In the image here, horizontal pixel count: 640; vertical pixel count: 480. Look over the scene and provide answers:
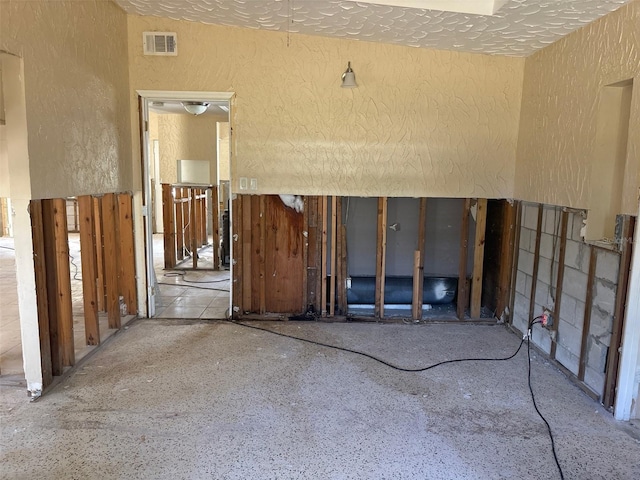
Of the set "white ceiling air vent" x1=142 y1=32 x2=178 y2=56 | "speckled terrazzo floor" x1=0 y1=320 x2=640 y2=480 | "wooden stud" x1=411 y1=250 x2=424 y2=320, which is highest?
"white ceiling air vent" x1=142 y1=32 x2=178 y2=56

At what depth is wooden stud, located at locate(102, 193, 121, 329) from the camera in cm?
362

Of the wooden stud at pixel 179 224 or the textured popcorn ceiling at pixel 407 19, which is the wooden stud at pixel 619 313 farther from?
the wooden stud at pixel 179 224

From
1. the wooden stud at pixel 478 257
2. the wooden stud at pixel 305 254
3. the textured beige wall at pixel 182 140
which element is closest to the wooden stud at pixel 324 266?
the wooden stud at pixel 305 254

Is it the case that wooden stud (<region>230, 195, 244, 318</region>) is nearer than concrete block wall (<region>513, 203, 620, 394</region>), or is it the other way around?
concrete block wall (<region>513, 203, 620, 394</region>)

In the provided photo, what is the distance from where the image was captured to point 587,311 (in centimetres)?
288

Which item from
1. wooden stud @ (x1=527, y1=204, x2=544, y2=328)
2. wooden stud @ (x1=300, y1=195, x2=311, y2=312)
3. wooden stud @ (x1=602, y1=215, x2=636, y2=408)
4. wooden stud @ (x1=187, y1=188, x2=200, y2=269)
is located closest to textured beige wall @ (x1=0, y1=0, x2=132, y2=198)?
wooden stud @ (x1=300, y1=195, x2=311, y2=312)

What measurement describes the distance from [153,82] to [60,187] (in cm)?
164

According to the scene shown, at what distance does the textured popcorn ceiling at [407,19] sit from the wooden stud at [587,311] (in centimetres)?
162

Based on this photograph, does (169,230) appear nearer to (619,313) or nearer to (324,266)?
(324,266)

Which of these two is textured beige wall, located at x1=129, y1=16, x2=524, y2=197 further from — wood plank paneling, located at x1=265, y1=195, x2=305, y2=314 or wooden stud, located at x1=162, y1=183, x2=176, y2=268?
wooden stud, located at x1=162, y1=183, x2=176, y2=268

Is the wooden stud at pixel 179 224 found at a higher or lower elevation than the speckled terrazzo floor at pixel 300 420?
higher

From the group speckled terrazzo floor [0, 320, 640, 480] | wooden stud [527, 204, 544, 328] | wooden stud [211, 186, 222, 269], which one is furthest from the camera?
wooden stud [211, 186, 222, 269]

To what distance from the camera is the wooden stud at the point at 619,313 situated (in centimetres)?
247

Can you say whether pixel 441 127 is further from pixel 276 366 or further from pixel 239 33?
pixel 276 366
